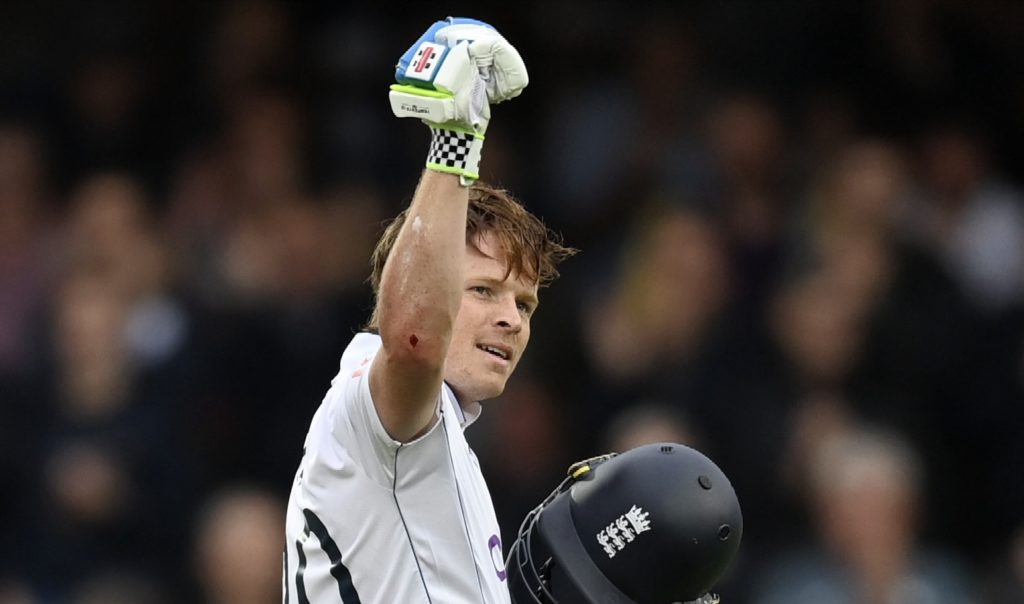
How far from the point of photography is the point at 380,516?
3070 millimetres

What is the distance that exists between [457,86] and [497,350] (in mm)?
689

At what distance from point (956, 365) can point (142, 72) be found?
424 centimetres

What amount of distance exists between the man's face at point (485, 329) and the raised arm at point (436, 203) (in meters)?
0.40

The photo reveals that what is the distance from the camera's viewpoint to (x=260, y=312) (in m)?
6.99

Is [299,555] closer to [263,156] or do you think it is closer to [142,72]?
[263,156]

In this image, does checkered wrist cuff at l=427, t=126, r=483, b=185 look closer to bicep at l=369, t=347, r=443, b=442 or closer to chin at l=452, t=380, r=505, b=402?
bicep at l=369, t=347, r=443, b=442

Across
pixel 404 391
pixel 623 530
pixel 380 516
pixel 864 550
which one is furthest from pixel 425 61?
pixel 864 550

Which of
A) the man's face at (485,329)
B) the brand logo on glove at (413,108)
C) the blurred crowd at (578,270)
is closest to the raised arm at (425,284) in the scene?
the brand logo on glove at (413,108)

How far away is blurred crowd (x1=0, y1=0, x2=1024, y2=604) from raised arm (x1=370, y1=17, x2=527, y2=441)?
329 cm

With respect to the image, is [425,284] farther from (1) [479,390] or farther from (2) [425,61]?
(1) [479,390]

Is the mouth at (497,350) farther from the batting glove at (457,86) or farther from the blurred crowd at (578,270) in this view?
the blurred crowd at (578,270)

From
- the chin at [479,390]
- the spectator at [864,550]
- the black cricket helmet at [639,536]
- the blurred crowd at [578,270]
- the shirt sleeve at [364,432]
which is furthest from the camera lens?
the blurred crowd at [578,270]

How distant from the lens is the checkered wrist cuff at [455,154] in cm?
290

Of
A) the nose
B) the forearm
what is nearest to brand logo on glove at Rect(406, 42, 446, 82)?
the forearm
